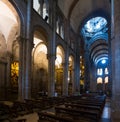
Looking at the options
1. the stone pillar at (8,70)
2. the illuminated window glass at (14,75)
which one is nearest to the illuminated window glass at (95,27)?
the illuminated window glass at (14,75)

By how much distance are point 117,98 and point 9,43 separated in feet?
49.8

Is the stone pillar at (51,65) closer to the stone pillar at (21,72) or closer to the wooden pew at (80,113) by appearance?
the stone pillar at (21,72)

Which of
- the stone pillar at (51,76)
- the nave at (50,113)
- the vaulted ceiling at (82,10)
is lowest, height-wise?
the nave at (50,113)

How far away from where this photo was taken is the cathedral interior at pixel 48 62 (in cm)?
1002

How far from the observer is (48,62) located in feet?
66.3

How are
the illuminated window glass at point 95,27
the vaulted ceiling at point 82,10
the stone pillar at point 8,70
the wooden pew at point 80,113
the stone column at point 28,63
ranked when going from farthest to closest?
the illuminated window glass at point 95,27, the vaulted ceiling at point 82,10, the stone pillar at point 8,70, the stone column at point 28,63, the wooden pew at point 80,113

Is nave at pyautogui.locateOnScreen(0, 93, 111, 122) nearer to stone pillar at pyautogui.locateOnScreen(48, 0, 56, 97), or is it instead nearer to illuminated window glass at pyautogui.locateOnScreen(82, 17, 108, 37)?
stone pillar at pyautogui.locateOnScreen(48, 0, 56, 97)

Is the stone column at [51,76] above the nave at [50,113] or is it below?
above

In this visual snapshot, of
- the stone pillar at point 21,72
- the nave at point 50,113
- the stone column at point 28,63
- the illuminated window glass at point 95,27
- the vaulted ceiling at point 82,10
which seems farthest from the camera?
the illuminated window glass at point 95,27

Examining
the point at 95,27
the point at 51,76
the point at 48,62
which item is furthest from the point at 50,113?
the point at 95,27

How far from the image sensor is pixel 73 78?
1196 inches

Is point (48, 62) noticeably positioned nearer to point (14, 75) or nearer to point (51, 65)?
point (51, 65)

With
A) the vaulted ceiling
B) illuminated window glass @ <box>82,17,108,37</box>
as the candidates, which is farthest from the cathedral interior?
illuminated window glass @ <box>82,17,108,37</box>

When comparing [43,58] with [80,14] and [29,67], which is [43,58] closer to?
[80,14]
